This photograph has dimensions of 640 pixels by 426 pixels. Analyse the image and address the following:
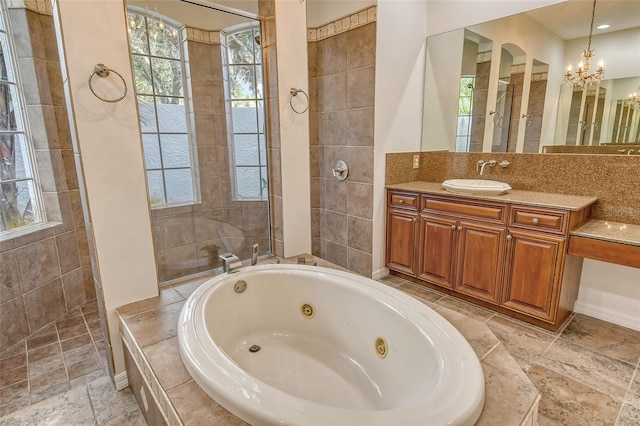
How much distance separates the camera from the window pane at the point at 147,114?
2086mm

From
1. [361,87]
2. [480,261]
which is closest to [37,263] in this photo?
[361,87]

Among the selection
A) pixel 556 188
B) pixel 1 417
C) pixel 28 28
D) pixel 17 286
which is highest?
pixel 28 28

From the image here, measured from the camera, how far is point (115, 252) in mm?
1734

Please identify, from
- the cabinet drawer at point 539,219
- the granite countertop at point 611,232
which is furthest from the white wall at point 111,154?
the granite countertop at point 611,232

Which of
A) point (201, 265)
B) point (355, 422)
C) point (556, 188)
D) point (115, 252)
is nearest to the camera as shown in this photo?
point (355, 422)

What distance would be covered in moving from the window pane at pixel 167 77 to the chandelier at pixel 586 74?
2.71 meters

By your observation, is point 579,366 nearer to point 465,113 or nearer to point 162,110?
point 465,113

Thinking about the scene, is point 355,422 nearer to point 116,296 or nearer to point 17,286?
point 116,296

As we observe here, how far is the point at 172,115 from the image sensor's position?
229 cm

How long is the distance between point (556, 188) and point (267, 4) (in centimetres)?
237

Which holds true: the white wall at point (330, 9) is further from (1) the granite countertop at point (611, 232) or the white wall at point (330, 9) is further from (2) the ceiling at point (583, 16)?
(1) the granite countertop at point (611, 232)

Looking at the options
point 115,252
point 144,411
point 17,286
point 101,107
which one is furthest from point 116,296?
point 17,286

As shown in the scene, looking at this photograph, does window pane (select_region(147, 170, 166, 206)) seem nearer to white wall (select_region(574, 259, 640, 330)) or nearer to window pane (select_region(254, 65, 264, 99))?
window pane (select_region(254, 65, 264, 99))

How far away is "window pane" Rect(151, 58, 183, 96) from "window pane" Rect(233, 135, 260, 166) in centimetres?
51
